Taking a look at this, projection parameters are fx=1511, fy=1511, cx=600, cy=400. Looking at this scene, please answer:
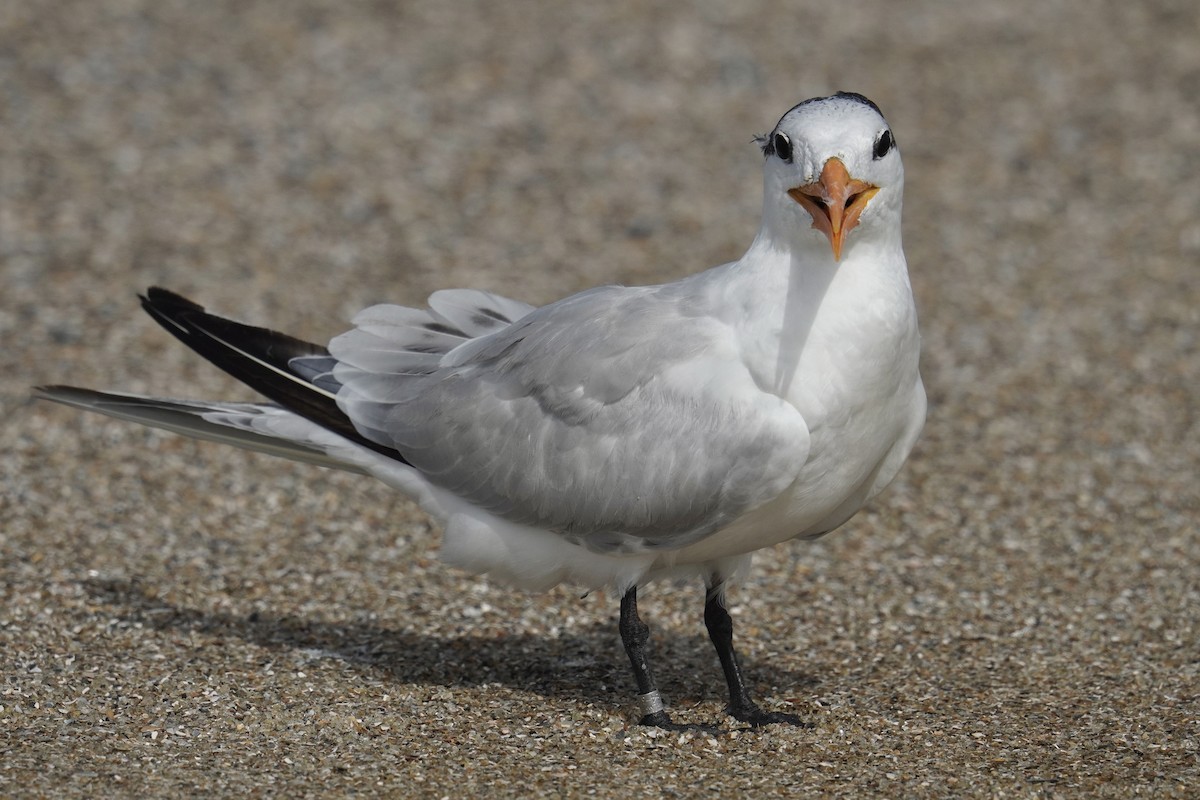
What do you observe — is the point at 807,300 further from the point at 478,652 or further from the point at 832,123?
the point at 478,652

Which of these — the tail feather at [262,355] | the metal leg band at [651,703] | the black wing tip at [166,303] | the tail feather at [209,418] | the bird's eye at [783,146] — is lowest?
the metal leg band at [651,703]

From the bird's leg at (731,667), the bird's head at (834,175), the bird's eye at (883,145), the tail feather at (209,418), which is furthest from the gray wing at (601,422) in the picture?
the bird's eye at (883,145)

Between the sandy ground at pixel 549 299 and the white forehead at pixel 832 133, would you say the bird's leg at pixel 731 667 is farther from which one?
the white forehead at pixel 832 133

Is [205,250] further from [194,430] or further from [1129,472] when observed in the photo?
[1129,472]

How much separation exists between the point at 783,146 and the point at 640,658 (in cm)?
155

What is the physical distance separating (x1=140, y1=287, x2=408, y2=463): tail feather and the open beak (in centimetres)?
153

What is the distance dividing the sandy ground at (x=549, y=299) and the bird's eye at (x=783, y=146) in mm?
1647

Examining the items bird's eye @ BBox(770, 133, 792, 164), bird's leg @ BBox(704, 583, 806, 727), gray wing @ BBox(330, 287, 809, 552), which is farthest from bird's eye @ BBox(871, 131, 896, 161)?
bird's leg @ BBox(704, 583, 806, 727)

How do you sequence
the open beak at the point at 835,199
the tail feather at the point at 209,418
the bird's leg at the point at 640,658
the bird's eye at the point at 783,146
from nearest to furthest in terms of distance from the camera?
the open beak at the point at 835,199
the bird's eye at the point at 783,146
the bird's leg at the point at 640,658
the tail feather at the point at 209,418

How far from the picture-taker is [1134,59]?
999 cm

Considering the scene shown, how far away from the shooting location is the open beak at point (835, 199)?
3.83m

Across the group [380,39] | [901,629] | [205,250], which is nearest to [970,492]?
[901,629]

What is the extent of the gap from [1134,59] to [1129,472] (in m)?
4.66

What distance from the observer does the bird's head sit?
3.86 meters
